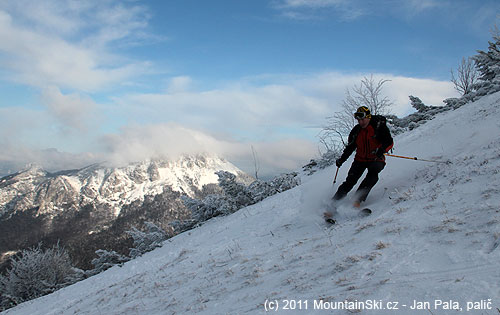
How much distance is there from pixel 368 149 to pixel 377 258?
348 centimetres

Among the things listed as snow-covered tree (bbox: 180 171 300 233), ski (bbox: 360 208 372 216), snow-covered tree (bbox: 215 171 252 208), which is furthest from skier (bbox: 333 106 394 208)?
snow-covered tree (bbox: 215 171 252 208)

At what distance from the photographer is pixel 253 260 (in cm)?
555

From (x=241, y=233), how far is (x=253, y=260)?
124 inches

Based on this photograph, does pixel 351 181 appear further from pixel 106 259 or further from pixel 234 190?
pixel 106 259

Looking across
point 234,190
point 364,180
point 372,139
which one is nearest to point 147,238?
point 234,190

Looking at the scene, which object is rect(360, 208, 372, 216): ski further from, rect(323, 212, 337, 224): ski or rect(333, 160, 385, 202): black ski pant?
rect(323, 212, 337, 224): ski

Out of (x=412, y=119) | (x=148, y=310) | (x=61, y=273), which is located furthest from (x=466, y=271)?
(x=61, y=273)

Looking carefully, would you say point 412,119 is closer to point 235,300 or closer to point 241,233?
point 241,233

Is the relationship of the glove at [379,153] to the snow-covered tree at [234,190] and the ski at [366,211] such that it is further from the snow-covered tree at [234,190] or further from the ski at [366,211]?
the snow-covered tree at [234,190]

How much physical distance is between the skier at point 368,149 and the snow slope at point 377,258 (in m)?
0.39

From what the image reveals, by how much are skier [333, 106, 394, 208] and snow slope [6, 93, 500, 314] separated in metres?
0.39

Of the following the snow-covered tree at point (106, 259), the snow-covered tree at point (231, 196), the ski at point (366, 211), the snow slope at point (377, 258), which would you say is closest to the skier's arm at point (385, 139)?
the snow slope at point (377, 258)

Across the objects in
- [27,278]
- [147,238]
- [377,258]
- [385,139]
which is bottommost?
[27,278]

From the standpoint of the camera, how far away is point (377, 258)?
362 centimetres
